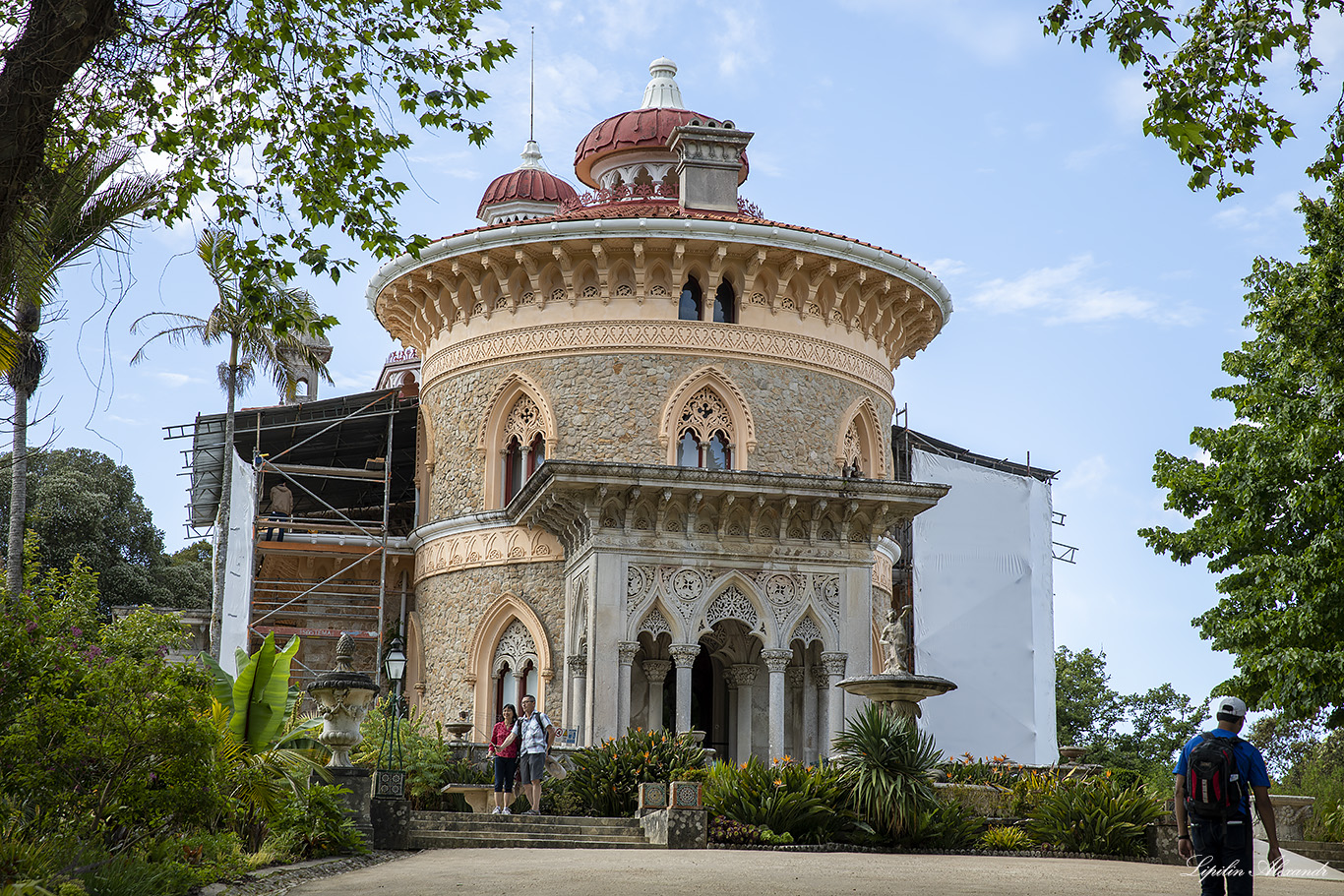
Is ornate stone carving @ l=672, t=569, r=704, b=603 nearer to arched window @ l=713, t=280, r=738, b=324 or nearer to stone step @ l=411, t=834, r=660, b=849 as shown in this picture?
arched window @ l=713, t=280, r=738, b=324

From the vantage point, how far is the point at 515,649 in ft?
78.4

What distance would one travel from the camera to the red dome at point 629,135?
28.3 meters

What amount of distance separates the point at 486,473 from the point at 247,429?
6447 millimetres

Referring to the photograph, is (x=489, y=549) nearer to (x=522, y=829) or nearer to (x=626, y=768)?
(x=626, y=768)

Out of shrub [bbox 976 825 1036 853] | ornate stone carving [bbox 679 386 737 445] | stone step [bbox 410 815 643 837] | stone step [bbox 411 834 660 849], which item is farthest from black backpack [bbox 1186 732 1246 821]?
ornate stone carving [bbox 679 386 737 445]

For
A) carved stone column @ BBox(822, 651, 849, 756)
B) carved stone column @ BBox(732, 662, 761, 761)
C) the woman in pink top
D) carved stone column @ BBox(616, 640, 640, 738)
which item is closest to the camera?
the woman in pink top

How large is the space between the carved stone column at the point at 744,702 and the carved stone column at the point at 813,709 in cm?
100

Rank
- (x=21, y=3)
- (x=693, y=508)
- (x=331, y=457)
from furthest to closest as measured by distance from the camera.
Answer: (x=331, y=457) → (x=693, y=508) → (x=21, y=3)

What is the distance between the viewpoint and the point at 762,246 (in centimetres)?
2380

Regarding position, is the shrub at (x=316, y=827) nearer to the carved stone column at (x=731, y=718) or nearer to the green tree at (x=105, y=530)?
the carved stone column at (x=731, y=718)

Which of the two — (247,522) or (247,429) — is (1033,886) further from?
(247,429)

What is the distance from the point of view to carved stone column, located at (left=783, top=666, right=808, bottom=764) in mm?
23125

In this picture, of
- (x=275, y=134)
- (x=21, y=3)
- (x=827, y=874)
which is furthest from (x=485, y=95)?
(x=827, y=874)

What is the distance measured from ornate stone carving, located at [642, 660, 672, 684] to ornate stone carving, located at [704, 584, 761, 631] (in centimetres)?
258
